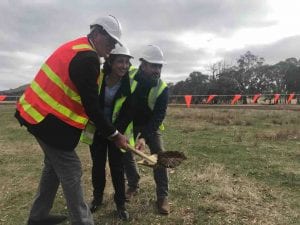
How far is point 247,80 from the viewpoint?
2800 inches

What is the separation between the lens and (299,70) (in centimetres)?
6144

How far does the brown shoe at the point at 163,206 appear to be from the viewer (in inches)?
204

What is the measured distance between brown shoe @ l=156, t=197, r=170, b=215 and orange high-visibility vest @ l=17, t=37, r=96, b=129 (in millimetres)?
1914

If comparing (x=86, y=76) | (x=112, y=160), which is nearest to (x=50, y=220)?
(x=112, y=160)

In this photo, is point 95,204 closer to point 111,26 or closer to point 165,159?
point 165,159

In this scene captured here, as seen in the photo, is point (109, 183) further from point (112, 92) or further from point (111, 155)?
point (112, 92)

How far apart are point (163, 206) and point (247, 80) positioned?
68.2 meters

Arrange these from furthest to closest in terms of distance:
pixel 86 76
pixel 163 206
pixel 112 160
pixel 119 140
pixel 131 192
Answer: pixel 131 192, pixel 163 206, pixel 112 160, pixel 119 140, pixel 86 76

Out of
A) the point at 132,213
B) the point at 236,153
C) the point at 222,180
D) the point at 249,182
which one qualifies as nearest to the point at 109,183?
the point at 132,213

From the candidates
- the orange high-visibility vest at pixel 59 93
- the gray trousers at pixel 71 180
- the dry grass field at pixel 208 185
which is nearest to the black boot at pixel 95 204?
the dry grass field at pixel 208 185

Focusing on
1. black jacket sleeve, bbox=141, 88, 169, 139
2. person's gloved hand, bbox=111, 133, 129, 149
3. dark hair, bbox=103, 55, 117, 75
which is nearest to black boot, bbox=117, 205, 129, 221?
black jacket sleeve, bbox=141, 88, 169, 139

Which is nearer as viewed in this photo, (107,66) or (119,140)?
(119,140)

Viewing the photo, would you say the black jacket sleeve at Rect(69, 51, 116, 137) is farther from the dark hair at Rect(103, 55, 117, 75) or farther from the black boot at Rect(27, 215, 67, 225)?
the black boot at Rect(27, 215, 67, 225)

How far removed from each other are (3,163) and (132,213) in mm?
3947
